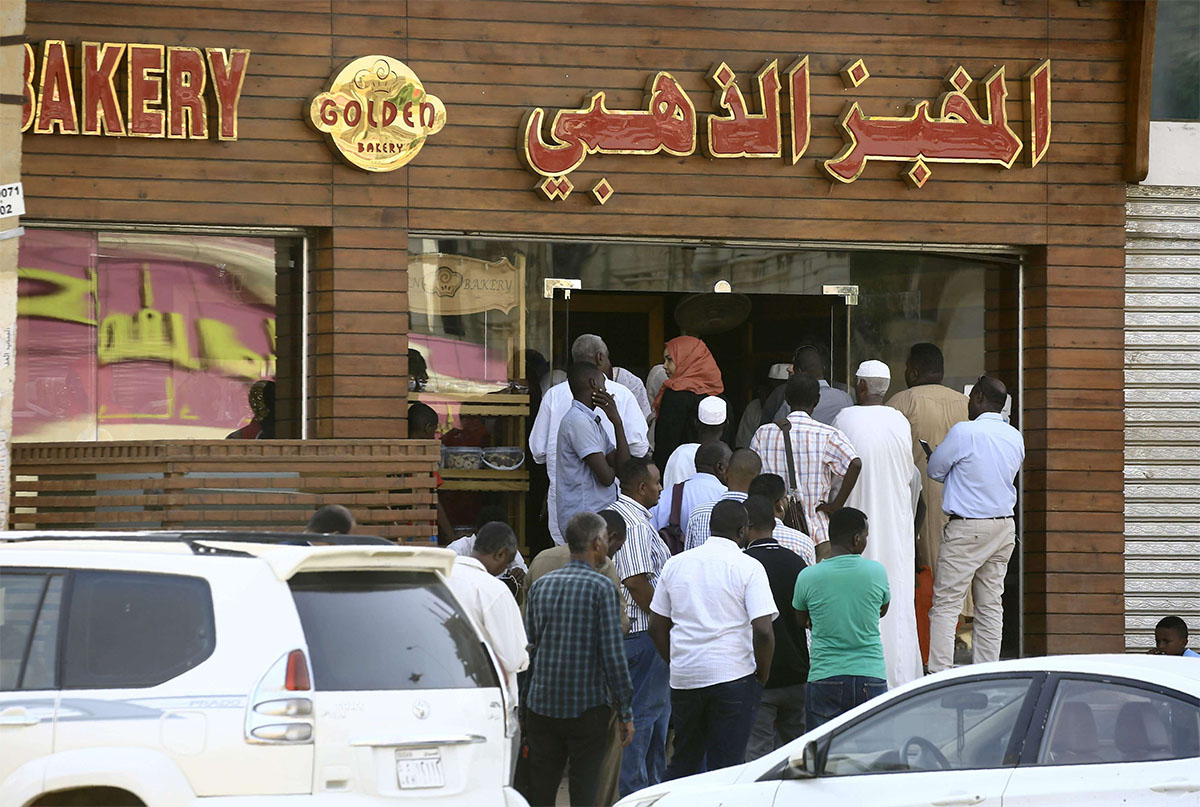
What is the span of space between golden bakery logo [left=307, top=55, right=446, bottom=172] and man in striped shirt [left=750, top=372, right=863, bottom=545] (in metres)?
3.18

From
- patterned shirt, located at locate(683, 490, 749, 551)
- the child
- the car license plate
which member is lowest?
the child

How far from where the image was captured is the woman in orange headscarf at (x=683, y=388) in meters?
12.4

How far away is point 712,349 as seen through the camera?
44.7 feet

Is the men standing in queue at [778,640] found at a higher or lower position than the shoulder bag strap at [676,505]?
lower

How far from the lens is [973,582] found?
12.0m

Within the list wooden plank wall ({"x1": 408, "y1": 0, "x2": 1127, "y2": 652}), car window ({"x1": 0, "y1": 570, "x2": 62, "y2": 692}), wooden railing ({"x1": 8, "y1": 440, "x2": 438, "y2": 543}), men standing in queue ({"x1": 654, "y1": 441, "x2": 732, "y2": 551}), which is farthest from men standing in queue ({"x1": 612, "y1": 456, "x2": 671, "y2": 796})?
car window ({"x1": 0, "y1": 570, "x2": 62, "y2": 692})

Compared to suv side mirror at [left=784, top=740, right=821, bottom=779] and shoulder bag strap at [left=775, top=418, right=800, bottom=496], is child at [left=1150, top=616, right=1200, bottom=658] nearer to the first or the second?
shoulder bag strap at [left=775, top=418, right=800, bottom=496]

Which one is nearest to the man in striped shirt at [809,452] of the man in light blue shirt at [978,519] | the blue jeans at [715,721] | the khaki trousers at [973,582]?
the man in light blue shirt at [978,519]

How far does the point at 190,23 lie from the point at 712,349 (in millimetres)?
4926

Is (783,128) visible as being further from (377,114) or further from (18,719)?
(18,719)

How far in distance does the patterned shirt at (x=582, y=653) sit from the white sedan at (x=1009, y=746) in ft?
2.71

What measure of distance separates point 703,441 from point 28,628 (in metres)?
5.76

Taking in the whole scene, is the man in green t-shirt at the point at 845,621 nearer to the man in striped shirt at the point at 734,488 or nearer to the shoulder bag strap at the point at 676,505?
the man in striped shirt at the point at 734,488

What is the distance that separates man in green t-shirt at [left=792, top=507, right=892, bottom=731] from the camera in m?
8.38
